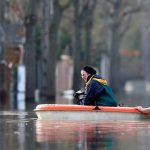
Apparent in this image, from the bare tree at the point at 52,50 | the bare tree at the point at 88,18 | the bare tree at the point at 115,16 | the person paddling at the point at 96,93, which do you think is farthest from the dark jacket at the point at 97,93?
the bare tree at the point at 115,16

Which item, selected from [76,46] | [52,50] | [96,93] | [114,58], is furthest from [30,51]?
[114,58]

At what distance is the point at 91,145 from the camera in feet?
50.9

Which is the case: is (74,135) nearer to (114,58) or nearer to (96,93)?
(96,93)

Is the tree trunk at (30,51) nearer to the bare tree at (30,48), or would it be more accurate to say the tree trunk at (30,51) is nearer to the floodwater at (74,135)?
the bare tree at (30,48)

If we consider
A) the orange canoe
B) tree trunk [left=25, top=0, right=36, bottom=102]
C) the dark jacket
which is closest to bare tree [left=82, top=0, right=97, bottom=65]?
tree trunk [left=25, top=0, right=36, bottom=102]

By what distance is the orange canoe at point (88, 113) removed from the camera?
22.8 m

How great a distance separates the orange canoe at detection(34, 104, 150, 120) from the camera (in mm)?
22812

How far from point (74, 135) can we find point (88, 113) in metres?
5.27

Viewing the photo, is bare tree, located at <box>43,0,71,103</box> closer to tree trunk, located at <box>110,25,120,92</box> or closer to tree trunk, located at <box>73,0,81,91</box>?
tree trunk, located at <box>73,0,81,91</box>

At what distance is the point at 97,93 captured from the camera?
23234 millimetres

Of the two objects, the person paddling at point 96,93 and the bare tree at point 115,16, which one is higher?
the bare tree at point 115,16

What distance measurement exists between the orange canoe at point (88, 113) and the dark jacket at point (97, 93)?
0.55 meters

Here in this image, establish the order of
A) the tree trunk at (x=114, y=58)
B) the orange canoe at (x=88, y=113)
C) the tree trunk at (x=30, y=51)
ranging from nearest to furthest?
the orange canoe at (x=88, y=113) → the tree trunk at (x=30, y=51) → the tree trunk at (x=114, y=58)

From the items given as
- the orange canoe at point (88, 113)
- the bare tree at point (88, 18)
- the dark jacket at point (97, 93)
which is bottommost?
the orange canoe at point (88, 113)
